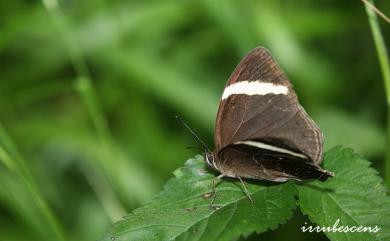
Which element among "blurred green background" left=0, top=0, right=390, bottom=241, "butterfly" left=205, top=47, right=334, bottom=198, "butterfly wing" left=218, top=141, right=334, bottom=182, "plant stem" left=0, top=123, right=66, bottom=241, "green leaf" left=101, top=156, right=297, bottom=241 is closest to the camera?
"green leaf" left=101, top=156, right=297, bottom=241

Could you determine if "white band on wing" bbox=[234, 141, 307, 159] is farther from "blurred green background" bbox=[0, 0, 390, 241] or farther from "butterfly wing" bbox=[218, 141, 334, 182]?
"blurred green background" bbox=[0, 0, 390, 241]

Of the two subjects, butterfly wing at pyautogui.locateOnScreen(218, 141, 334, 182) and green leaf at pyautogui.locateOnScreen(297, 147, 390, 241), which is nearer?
green leaf at pyautogui.locateOnScreen(297, 147, 390, 241)

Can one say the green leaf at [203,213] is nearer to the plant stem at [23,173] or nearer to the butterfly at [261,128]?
the butterfly at [261,128]

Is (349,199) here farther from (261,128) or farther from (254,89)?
(254,89)

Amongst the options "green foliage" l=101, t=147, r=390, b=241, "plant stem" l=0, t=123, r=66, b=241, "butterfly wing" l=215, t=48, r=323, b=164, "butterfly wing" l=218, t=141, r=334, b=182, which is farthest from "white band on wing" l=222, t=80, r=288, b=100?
"plant stem" l=0, t=123, r=66, b=241

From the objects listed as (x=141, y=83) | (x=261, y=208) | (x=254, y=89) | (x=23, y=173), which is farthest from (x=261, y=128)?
(x=141, y=83)

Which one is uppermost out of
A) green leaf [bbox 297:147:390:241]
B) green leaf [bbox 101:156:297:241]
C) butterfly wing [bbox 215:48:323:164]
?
butterfly wing [bbox 215:48:323:164]

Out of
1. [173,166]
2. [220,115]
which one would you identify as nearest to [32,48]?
[173,166]
